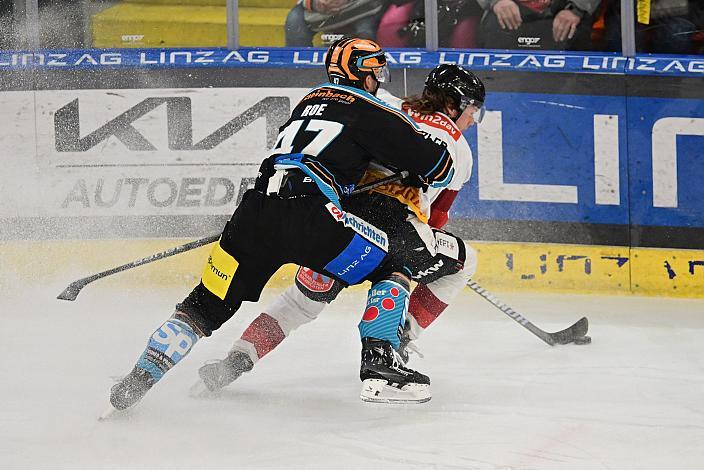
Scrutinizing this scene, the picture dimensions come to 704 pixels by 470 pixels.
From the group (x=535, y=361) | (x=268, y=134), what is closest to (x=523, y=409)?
(x=535, y=361)

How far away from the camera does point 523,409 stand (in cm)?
320

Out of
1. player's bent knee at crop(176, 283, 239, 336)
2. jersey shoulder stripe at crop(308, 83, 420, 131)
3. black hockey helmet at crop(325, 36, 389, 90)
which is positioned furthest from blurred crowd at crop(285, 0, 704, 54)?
player's bent knee at crop(176, 283, 239, 336)

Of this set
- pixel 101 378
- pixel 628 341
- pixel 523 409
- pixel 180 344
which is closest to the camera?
pixel 180 344

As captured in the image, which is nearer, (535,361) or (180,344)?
(180,344)

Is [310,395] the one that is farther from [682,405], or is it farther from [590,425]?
[682,405]

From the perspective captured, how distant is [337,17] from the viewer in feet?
17.9

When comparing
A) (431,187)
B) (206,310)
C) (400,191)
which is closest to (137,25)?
(400,191)

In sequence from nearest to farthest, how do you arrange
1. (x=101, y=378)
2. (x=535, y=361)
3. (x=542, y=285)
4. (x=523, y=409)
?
(x=523, y=409) → (x=101, y=378) → (x=535, y=361) → (x=542, y=285)

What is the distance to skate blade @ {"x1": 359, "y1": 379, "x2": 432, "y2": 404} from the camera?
10.2 feet

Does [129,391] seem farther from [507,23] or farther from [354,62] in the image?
[507,23]

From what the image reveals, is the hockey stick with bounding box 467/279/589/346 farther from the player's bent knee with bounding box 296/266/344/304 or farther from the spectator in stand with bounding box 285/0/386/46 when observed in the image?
the spectator in stand with bounding box 285/0/386/46

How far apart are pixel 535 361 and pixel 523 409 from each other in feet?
2.41

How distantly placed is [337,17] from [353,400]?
2.69m

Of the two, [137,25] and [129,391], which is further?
[137,25]
